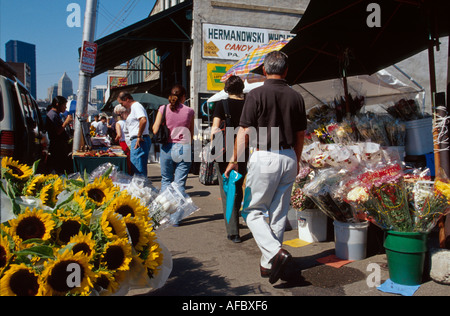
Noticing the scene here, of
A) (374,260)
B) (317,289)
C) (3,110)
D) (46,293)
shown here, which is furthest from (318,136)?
(3,110)

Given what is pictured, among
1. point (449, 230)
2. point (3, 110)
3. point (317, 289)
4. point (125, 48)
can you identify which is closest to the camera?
point (317, 289)

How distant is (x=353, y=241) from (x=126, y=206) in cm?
252

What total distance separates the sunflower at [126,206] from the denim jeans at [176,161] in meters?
2.98

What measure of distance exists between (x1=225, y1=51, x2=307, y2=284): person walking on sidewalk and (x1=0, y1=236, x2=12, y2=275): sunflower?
199cm

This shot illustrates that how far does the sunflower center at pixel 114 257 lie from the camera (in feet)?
7.18

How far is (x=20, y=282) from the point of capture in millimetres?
1928

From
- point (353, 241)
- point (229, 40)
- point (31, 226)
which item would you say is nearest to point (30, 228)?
point (31, 226)

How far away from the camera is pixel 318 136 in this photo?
4.93m

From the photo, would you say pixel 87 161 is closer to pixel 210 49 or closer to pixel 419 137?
pixel 419 137
